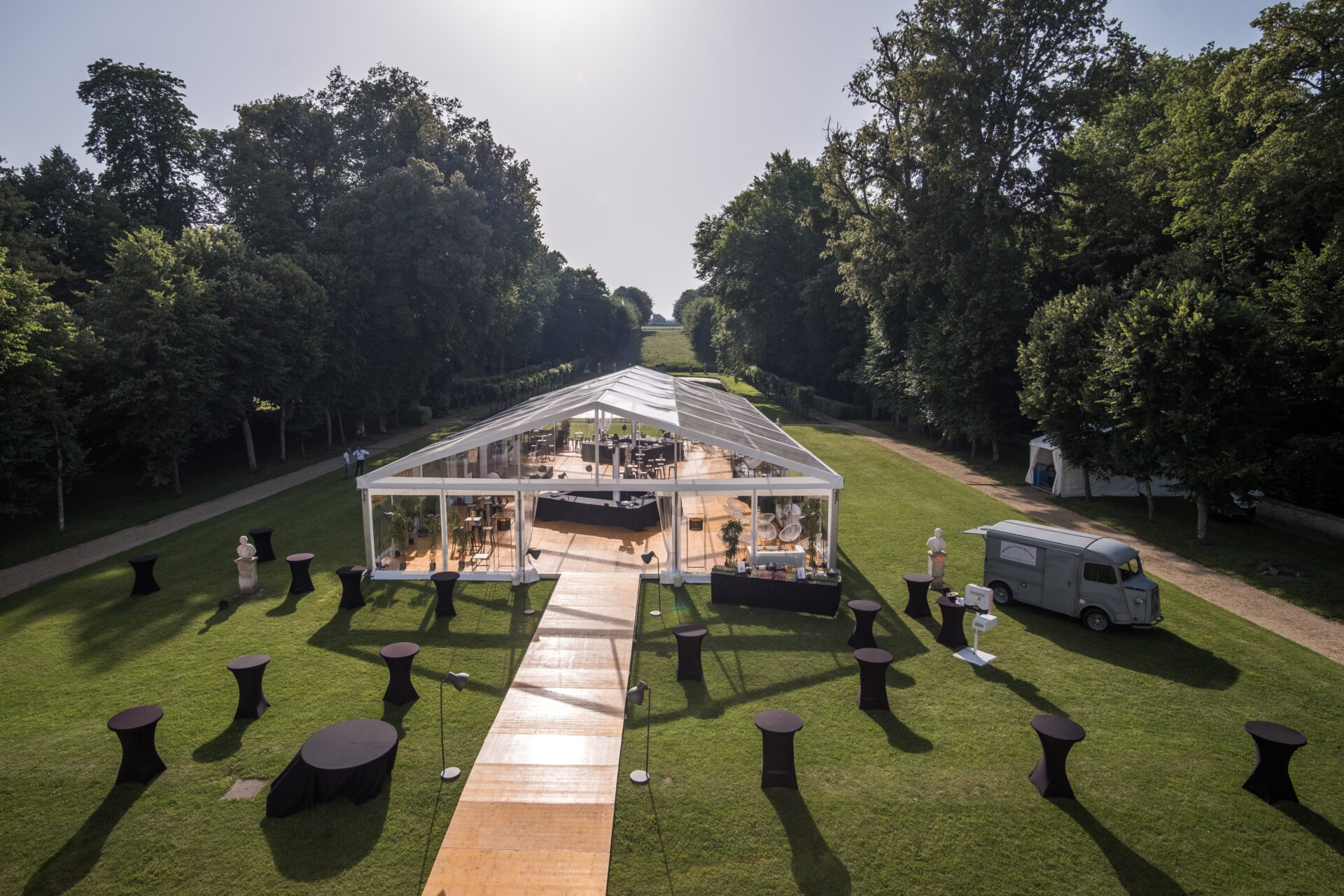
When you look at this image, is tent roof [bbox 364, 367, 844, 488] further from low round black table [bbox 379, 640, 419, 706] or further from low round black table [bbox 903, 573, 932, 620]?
low round black table [bbox 379, 640, 419, 706]

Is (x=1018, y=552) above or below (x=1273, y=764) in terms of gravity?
above

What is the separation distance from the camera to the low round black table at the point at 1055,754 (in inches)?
306

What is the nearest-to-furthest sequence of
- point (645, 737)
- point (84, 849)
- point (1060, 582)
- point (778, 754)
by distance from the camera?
1. point (84, 849)
2. point (778, 754)
3. point (645, 737)
4. point (1060, 582)

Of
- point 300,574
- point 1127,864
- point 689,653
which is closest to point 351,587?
point 300,574

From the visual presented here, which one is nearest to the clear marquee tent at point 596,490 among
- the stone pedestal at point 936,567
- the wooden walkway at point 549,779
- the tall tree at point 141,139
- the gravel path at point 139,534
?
the stone pedestal at point 936,567

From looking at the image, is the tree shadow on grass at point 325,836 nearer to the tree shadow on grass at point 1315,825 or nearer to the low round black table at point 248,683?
the low round black table at point 248,683

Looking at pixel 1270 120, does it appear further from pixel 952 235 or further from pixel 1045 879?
pixel 1045 879

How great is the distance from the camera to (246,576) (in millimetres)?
14562

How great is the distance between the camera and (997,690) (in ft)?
34.5

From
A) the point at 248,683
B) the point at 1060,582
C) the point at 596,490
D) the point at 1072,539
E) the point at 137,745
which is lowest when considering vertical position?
the point at 137,745

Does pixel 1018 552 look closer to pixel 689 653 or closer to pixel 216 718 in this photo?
pixel 689 653

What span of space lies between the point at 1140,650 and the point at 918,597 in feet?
12.7

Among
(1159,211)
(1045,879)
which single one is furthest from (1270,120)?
(1045,879)

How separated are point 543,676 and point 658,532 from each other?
763cm
